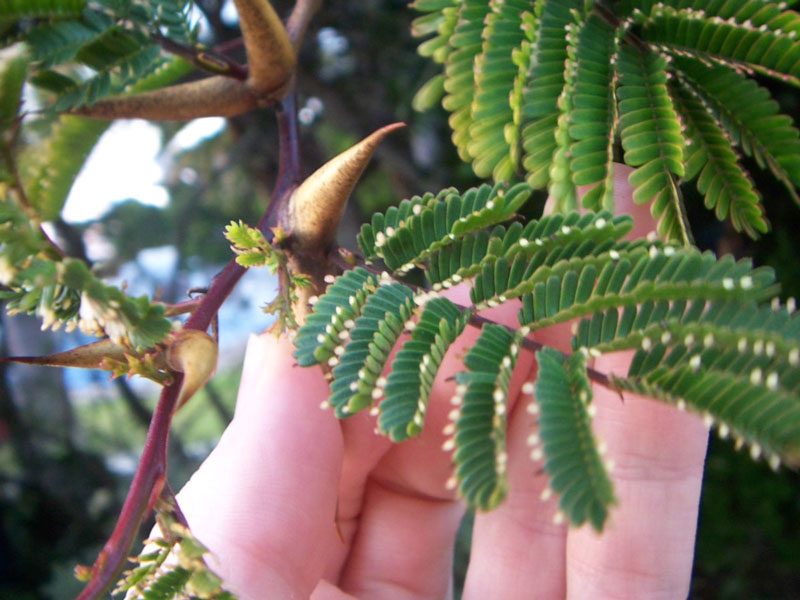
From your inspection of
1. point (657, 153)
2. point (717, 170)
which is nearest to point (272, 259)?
point (657, 153)

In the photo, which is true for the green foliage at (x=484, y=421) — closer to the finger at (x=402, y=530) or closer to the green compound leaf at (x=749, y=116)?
the green compound leaf at (x=749, y=116)

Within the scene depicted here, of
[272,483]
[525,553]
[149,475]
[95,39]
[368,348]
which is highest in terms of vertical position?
[95,39]

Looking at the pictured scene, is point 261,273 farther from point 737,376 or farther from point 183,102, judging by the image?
point 737,376

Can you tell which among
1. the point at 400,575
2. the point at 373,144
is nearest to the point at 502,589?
the point at 400,575

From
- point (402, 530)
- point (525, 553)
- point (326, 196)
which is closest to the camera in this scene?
point (326, 196)

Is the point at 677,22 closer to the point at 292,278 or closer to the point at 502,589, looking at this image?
the point at 292,278
